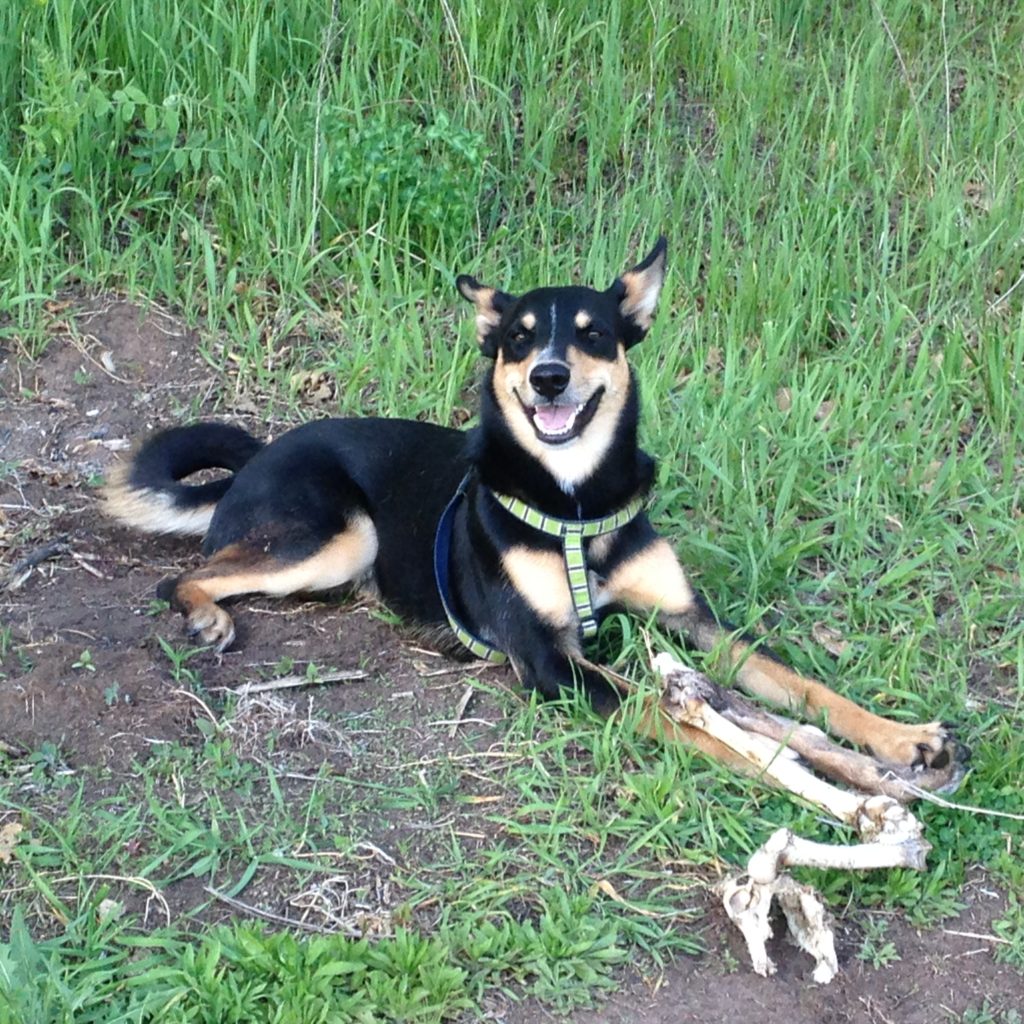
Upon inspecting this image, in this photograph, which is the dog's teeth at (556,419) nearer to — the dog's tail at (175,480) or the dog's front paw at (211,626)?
the dog's front paw at (211,626)

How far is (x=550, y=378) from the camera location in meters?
3.80

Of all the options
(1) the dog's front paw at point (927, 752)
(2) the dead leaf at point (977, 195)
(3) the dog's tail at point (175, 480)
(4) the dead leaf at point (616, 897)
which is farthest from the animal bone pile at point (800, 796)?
(2) the dead leaf at point (977, 195)

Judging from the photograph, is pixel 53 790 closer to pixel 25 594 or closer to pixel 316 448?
pixel 25 594

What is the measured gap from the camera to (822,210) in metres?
5.88

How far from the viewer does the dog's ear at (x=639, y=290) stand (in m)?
4.20

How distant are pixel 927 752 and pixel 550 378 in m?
1.42

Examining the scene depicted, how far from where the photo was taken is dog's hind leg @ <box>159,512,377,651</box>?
13.9 ft

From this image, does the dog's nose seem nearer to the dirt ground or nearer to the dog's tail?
the dirt ground

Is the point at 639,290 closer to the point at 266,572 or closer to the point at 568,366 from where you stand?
the point at 568,366

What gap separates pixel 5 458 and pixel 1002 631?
12.2 feet

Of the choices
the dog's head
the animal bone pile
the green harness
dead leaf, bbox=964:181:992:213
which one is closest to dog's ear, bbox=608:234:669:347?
the dog's head

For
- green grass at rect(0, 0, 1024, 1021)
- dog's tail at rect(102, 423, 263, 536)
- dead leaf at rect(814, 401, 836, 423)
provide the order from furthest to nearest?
dead leaf at rect(814, 401, 836, 423), dog's tail at rect(102, 423, 263, 536), green grass at rect(0, 0, 1024, 1021)

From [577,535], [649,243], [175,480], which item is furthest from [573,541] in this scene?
[649,243]

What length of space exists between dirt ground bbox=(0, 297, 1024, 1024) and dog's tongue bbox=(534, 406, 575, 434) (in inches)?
31.7
